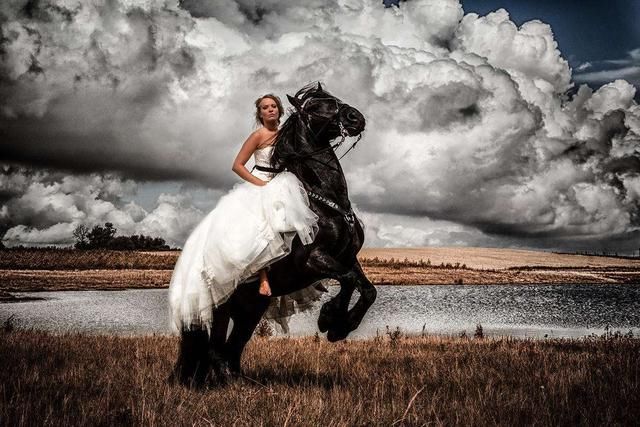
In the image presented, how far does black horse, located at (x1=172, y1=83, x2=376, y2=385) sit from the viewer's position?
16.7 feet

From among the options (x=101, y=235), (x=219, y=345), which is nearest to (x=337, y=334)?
(x=219, y=345)

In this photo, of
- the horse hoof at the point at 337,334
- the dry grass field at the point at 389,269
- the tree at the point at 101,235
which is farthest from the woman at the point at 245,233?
the tree at the point at 101,235

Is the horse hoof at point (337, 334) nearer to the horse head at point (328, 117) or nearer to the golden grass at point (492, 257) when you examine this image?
the horse head at point (328, 117)

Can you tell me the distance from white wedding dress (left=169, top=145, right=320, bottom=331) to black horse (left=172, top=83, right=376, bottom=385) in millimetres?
171

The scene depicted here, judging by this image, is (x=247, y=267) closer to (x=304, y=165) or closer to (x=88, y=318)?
(x=304, y=165)

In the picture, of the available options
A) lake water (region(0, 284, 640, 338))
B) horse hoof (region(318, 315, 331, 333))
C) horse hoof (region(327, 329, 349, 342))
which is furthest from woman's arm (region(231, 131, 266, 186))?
lake water (region(0, 284, 640, 338))

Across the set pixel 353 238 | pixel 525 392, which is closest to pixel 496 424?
pixel 525 392

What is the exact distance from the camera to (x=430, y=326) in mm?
20297

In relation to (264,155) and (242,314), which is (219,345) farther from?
(264,155)

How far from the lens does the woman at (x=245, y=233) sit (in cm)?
512

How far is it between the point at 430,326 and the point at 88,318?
1266cm

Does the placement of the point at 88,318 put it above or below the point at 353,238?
below

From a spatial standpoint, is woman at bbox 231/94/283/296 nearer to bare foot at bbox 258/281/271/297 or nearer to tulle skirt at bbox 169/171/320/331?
tulle skirt at bbox 169/171/320/331

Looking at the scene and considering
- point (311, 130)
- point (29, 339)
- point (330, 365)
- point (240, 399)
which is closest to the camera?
point (240, 399)
